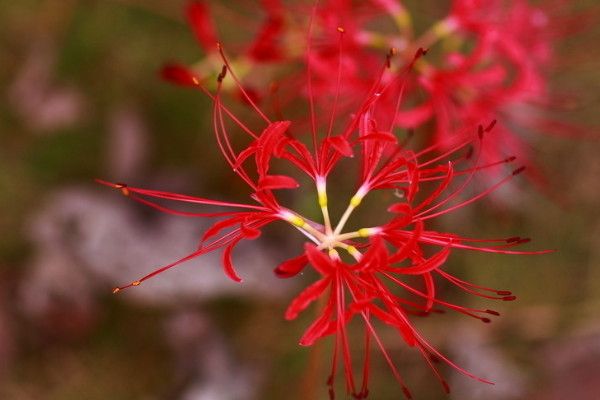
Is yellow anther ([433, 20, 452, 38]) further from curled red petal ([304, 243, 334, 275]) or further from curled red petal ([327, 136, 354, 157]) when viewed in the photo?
curled red petal ([304, 243, 334, 275])

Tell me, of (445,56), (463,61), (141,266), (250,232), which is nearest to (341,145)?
(250,232)

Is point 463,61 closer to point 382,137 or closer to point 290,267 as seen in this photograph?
point 382,137

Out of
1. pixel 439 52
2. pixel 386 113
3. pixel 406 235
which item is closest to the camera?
pixel 406 235

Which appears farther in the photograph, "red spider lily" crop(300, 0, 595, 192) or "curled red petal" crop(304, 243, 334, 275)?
"red spider lily" crop(300, 0, 595, 192)

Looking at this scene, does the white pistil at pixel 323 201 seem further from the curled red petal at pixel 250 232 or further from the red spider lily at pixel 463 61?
the red spider lily at pixel 463 61

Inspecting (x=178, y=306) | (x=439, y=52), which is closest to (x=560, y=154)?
(x=439, y=52)

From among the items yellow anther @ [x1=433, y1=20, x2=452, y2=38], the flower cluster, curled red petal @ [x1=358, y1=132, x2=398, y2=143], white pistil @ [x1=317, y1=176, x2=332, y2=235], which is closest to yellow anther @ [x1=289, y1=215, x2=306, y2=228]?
white pistil @ [x1=317, y1=176, x2=332, y2=235]

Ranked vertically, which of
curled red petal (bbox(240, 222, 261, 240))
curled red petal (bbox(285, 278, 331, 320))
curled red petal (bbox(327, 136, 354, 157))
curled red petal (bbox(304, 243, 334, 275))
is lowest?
curled red petal (bbox(285, 278, 331, 320))

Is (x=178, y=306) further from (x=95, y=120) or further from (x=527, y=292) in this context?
(x=527, y=292)
